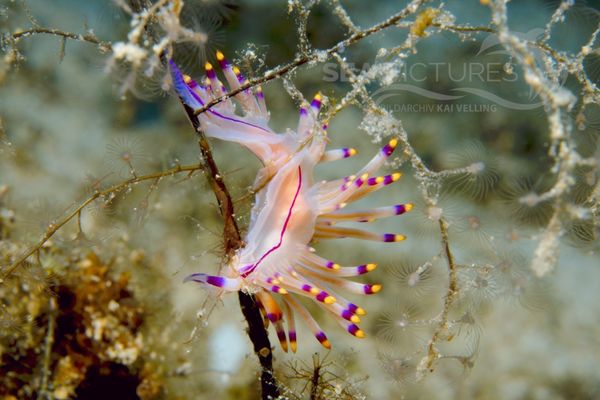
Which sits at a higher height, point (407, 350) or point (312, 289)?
point (312, 289)

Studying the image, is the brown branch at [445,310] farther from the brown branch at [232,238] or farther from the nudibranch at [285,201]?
the brown branch at [232,238]

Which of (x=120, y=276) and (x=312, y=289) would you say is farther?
(x=120, y=276)

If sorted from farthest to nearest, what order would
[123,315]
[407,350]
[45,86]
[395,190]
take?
[395,190] → [45,86] → [123,315] → [407,350]

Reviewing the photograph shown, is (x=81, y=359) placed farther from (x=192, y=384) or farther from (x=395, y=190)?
(x=395, y=190)

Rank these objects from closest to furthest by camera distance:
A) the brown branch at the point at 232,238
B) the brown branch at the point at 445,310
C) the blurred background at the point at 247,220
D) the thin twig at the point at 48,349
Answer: the brown branch at the point at 232,238
the brown branch at the point at 445,310
the blurred background at the point at 247,220
the thin twig at the point at 48,349

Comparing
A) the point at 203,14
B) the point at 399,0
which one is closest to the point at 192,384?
the point at 203,14

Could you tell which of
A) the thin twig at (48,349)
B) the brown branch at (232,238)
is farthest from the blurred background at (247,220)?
the brown branch at (232,238)
